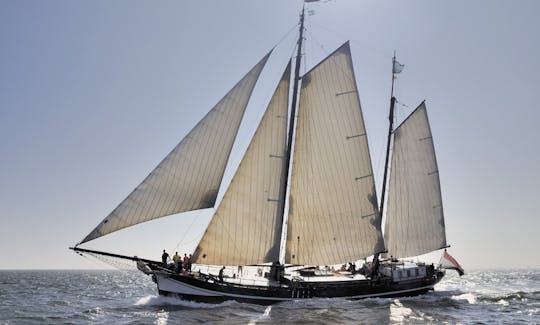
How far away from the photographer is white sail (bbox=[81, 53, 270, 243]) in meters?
23.9

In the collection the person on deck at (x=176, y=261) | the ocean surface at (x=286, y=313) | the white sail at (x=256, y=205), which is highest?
the white sail at (x=256, y=205)

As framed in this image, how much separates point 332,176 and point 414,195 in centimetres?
1109

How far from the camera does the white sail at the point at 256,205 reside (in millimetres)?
26719

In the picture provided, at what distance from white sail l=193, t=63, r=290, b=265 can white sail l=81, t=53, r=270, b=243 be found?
162 cm

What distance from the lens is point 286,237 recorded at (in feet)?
97.0

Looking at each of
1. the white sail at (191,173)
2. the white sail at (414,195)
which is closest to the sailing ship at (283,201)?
the white sail at (191,173)

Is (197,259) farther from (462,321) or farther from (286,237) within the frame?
(462,321)

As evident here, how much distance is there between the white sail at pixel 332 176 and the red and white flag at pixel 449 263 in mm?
10815

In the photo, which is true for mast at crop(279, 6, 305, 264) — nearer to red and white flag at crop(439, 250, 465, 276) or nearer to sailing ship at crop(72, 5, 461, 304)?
A: sailing ship at crop(72, 5, 461, 304)

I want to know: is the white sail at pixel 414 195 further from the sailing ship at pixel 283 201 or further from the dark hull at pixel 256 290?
the dark hull at pixel 256 290

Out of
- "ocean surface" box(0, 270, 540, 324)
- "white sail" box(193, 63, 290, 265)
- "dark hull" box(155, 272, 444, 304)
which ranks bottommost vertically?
"ocean surface" box(0, 270, 540, 324)

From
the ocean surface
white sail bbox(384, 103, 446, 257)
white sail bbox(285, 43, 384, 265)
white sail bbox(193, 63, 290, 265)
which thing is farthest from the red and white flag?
white sail bbox(193, 63, 290, 265)

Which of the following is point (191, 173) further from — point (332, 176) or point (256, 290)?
point (332, 176)

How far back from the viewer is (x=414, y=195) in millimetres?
38375
